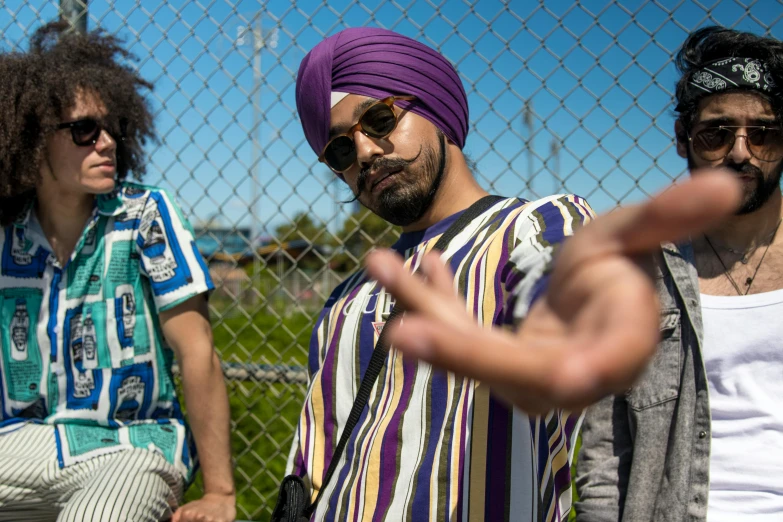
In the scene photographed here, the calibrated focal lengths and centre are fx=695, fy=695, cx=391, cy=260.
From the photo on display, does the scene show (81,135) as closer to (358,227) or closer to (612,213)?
(358,227)

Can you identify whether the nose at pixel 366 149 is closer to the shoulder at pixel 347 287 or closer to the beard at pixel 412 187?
the beard at pixel 412 187

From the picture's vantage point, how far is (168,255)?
7.38 feet

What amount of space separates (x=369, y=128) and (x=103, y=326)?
1145mm

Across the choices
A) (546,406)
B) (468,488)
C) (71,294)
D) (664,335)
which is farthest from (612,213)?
(71,294)

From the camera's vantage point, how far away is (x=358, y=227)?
2.69 metres

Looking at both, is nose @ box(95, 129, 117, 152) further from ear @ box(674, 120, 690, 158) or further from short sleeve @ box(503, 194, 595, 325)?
ear @ box(674, 120, 690, 158)

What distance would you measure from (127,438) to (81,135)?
991mm

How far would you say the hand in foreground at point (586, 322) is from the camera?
51 cm

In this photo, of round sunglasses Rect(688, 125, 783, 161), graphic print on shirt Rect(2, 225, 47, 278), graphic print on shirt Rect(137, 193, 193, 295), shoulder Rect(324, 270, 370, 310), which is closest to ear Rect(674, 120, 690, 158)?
round sunglasses Rect(688, 125, 783, 161)

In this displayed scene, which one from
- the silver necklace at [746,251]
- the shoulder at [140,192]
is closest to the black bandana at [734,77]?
the silver necklace at [746,251]

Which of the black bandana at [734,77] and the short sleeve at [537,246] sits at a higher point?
the black bandana at [734,77]

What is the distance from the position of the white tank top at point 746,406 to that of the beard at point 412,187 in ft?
2.41

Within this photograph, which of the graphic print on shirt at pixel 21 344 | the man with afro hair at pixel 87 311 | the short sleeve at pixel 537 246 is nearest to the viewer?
the short sleeve at pixel 537 246

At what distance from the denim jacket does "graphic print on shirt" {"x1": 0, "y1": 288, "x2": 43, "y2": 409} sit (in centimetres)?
171
